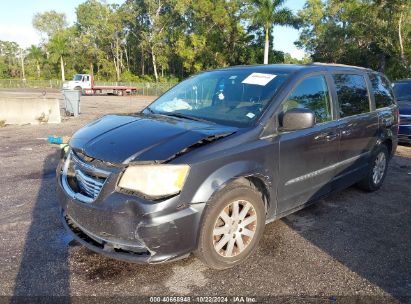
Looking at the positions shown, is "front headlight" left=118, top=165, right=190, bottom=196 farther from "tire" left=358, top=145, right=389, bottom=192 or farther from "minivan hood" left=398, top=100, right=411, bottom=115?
"minivan hood" left=398, top=100, right=411, bottom=115

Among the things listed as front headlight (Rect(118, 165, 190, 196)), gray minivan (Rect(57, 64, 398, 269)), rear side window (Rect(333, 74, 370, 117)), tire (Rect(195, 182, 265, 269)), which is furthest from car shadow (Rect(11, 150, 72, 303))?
rear side window (Rect(333, 74, 370, 117))

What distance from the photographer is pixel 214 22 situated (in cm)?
4872

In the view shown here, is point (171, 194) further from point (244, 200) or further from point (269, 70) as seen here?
point (269, 70)

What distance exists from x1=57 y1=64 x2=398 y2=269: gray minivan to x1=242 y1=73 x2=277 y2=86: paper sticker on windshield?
0.01 metres

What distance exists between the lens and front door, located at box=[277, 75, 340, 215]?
3.79m

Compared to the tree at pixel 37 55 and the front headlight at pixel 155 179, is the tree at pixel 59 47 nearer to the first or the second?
the tree at pixel 37 55

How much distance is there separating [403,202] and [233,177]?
3.31 metres

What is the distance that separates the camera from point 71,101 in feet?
48.1

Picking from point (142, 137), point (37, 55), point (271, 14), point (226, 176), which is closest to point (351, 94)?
point (226, 176)

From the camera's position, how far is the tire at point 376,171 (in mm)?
5496

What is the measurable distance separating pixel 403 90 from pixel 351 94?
6.97 m

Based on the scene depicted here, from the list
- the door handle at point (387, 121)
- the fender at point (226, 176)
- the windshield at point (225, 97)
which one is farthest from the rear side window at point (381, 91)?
the fender at point (226, 176)

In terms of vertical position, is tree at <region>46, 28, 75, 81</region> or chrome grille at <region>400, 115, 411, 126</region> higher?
tree at <region>46, 28, 75, 81</region>

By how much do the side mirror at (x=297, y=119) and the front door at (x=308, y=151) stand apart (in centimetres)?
13
